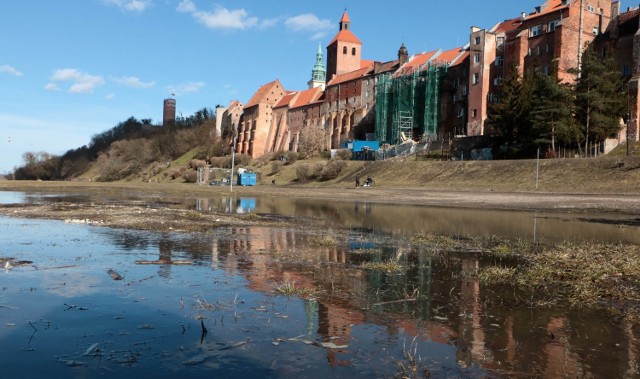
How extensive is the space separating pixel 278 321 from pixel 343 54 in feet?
465

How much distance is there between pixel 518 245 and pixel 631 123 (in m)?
53.3

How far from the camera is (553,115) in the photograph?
5488 cm

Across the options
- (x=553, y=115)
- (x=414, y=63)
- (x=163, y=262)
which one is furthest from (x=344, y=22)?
(x=163, y=262)

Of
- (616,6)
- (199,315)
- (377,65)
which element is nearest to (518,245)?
(199,315)

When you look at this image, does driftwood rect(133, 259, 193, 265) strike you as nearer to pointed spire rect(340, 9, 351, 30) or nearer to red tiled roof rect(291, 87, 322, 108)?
red tiled roof rect(291, 87, 322, 108)

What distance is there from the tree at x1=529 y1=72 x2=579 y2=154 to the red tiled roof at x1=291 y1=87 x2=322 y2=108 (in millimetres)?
80930

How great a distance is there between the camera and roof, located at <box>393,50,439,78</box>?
9582 cm

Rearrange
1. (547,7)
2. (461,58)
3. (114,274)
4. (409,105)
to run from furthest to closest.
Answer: (409,105) < (461,58) < (547,7) < (114,274)

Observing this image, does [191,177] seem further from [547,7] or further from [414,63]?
[547,7]

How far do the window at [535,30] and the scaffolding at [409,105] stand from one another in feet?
53.4

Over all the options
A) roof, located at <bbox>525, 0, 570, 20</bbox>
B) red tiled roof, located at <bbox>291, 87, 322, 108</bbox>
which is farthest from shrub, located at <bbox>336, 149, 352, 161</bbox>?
red tiled roof, located at <bbox>291, 87, 322, 108</bbox>

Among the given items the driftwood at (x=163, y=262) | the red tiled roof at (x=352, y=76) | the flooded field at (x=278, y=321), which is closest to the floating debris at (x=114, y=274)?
the flooded field at (x=278, y=321)

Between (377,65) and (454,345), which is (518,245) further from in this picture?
(377,65)

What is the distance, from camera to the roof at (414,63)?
314 ft
